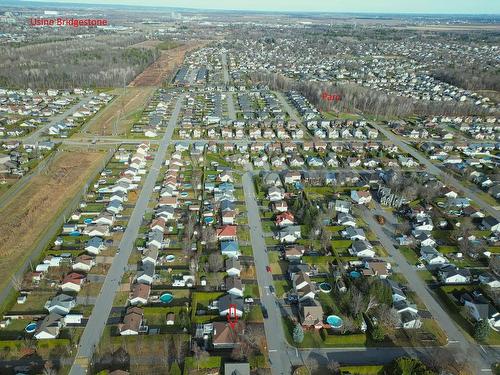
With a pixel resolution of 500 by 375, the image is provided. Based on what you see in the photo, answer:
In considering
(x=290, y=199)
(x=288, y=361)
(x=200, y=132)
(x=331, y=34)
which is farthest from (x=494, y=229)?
(x=331, y=34)

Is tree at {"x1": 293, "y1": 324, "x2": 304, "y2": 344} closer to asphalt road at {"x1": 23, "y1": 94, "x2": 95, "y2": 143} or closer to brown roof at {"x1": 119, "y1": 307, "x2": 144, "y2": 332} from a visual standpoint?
brown roof at {"x1": 119, "y1": 307, "x2": 144, "y2": 332}

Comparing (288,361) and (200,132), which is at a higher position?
(200,132)


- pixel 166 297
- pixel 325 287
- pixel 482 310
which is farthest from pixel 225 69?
pixel 482 310

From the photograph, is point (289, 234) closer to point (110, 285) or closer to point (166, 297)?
point (166, 297)

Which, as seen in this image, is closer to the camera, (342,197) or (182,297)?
(182,297)

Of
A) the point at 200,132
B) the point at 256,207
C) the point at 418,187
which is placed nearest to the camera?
the point at 256,207

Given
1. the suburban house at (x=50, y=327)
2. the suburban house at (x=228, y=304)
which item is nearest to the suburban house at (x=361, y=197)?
the suburban house at (x=228, y=304)

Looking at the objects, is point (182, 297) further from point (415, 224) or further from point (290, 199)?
point (415, 224)
